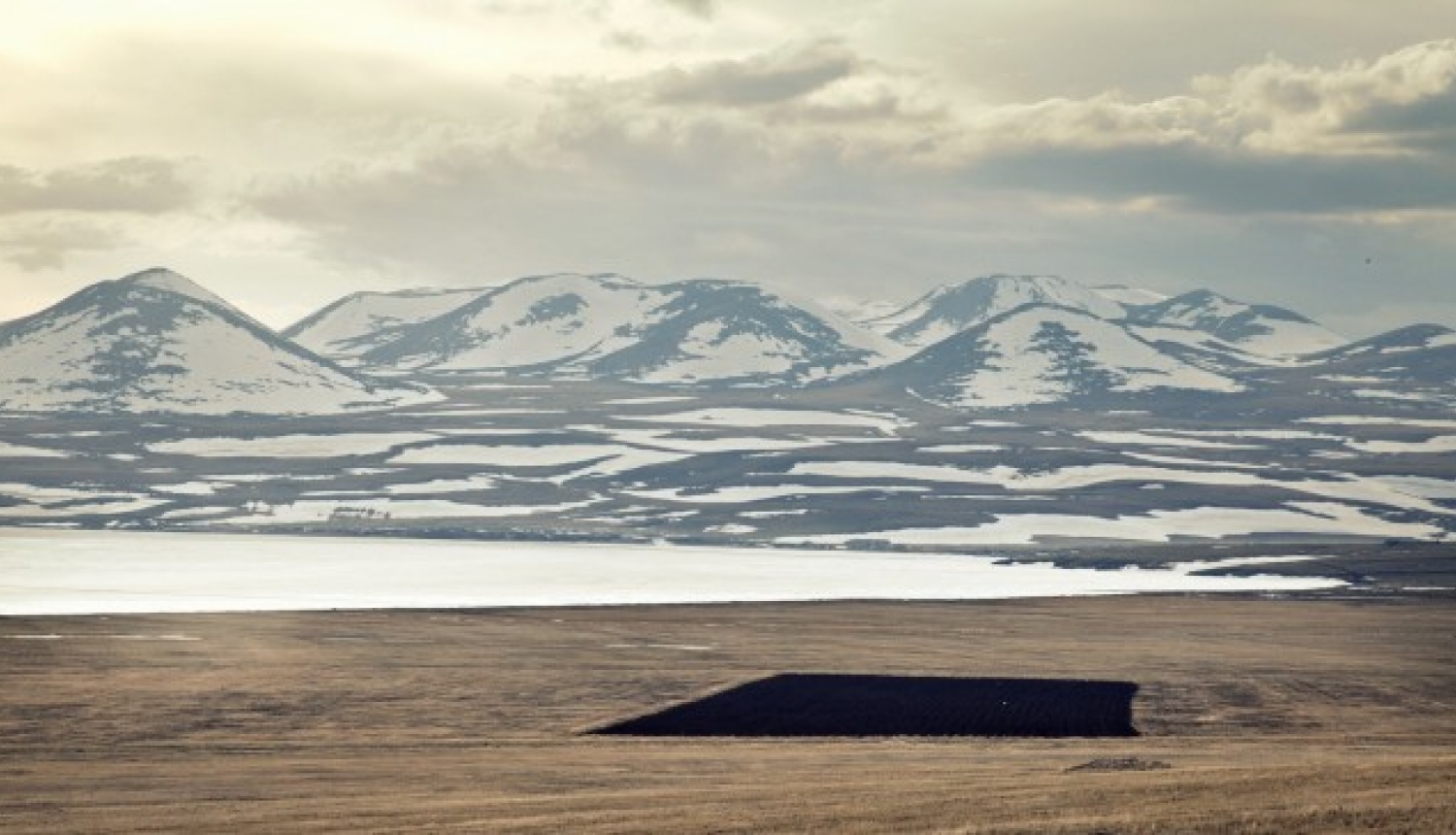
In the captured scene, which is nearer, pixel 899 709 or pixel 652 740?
pixel 652 740

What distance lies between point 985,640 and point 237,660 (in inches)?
1841

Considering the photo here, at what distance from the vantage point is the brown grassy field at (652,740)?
5006cm

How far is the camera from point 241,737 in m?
72.3

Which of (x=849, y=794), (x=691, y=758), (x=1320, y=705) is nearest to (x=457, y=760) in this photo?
(x=691, y=758)

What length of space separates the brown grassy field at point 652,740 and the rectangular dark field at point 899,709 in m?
2.32

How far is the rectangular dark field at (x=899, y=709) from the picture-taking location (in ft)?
254

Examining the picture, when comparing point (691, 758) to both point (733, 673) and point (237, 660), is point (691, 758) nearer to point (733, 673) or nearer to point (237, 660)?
point (733, 673)

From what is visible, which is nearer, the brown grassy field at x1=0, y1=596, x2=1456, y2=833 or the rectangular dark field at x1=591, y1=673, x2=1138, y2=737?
the brown grassy field at x1=0, y1=596, x2=1456, y2=833

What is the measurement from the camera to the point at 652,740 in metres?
72.9

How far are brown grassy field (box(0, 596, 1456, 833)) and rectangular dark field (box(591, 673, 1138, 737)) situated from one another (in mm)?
2317

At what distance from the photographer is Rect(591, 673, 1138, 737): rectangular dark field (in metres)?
77.6

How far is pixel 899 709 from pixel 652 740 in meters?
16.3

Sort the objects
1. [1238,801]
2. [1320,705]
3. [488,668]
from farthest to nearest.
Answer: [488,668], [1320,705], [1238,801]

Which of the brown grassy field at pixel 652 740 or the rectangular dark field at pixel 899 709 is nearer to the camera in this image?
the brown grassy field at pixel 652 740
